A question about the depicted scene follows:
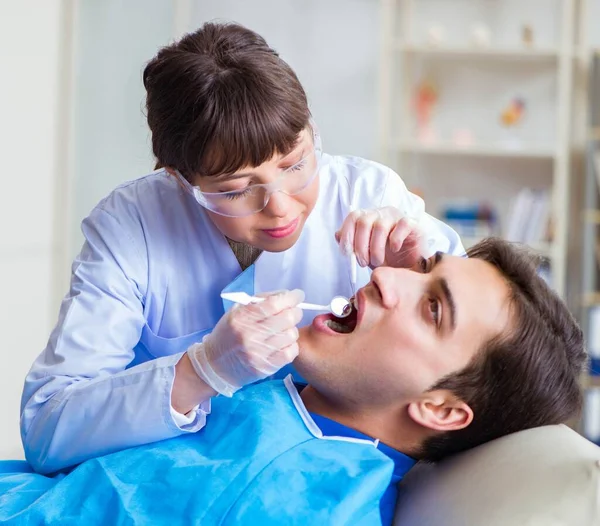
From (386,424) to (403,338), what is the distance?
0.19 metres

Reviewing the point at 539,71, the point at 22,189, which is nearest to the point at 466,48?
the point at 539,71

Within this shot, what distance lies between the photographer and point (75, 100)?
452cm

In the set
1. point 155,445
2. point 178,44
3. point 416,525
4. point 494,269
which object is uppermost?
point 178,44

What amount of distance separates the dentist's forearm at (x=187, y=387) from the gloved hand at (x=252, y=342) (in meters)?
0.04

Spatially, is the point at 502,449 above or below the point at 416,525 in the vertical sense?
above

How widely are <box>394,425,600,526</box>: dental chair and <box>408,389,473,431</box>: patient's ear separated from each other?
6cm

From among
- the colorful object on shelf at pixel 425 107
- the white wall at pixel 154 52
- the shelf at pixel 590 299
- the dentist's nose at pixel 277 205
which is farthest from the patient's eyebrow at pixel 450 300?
the colorful object on shelf at pixel 425 107

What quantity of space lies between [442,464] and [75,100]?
136 inches

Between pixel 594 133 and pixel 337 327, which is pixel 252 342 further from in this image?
pixel 594 133

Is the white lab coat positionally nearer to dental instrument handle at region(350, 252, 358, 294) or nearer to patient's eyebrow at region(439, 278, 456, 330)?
dental instrument handle at region(350, 252, 358, 294)

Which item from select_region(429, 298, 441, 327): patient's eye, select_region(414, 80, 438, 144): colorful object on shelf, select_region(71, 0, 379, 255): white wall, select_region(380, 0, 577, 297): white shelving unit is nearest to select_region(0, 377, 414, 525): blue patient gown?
select_region(429, 298, 441, 327): patient's eye

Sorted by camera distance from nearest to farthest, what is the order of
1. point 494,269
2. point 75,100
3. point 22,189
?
1. point 494,269
2. point 22,189
3. point 75,100

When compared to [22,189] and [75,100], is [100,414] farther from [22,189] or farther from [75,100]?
[75,100]

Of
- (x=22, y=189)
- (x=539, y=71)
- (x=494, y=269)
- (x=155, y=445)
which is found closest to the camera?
(x=155, y=445)
